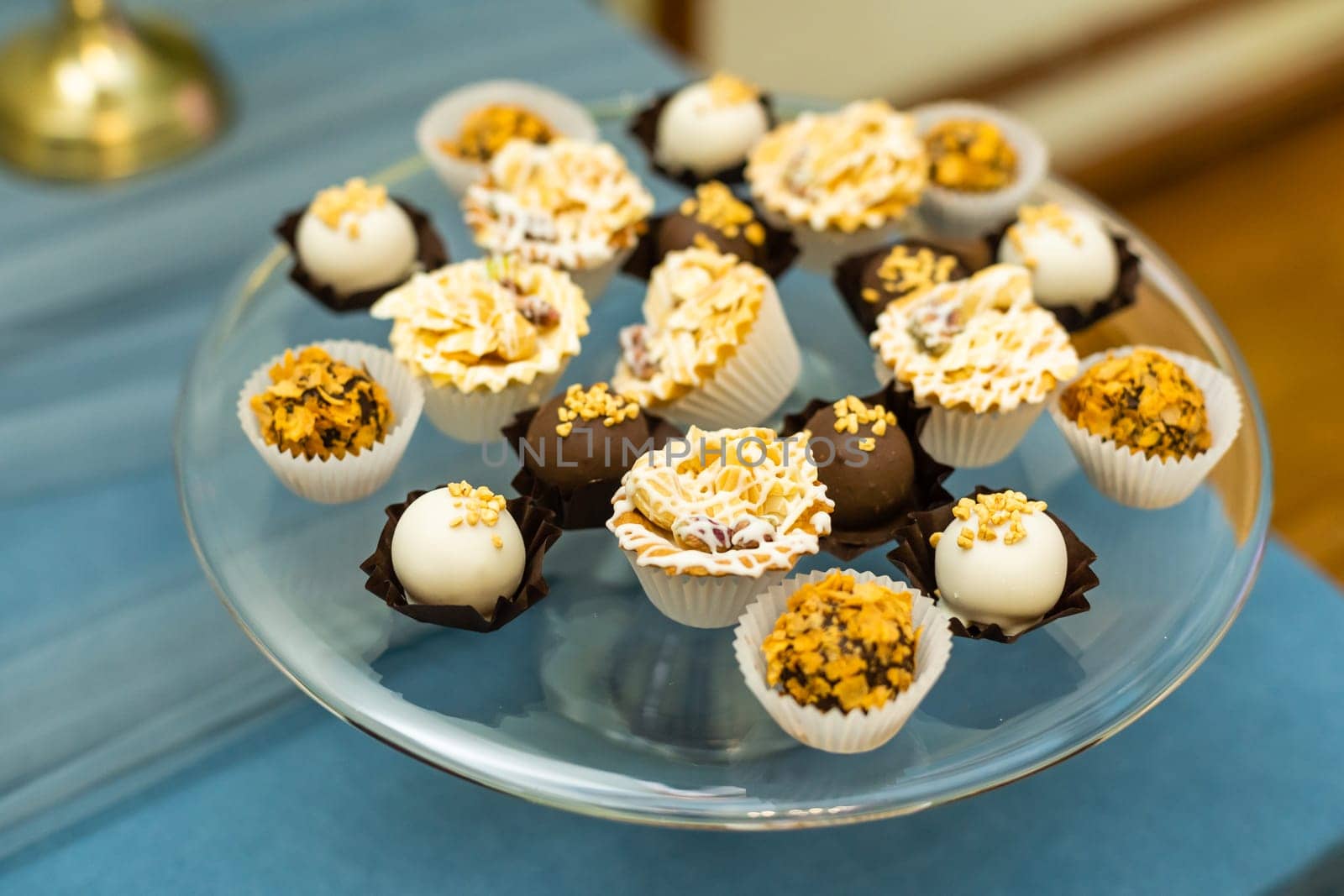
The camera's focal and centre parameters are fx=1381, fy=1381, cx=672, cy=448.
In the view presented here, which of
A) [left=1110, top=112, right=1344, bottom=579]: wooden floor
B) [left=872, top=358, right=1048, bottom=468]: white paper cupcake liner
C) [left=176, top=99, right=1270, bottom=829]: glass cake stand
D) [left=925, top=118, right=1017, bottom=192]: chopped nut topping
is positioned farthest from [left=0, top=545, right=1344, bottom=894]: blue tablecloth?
[left=1110, top=112, right=1344, bottom=579]: wooden floor

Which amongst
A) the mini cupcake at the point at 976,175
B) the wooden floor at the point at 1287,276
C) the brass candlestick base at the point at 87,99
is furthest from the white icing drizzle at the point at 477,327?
the wooden floor at the point at 1287,276

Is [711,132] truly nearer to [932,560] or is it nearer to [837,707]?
[932,560]

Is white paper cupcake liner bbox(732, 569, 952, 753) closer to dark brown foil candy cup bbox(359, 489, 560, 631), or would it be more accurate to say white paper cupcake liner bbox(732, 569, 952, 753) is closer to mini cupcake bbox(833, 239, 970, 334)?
dark brown foil candy cup bbox(359, 489, 560, 631)

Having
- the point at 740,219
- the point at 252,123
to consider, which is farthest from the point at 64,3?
the point at 740,219

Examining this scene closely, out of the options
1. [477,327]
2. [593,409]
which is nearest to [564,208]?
[477,327]

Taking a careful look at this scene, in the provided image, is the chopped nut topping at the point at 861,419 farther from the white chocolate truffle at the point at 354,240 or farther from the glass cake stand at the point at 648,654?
the white chocolate truffle at the point at 354,240
